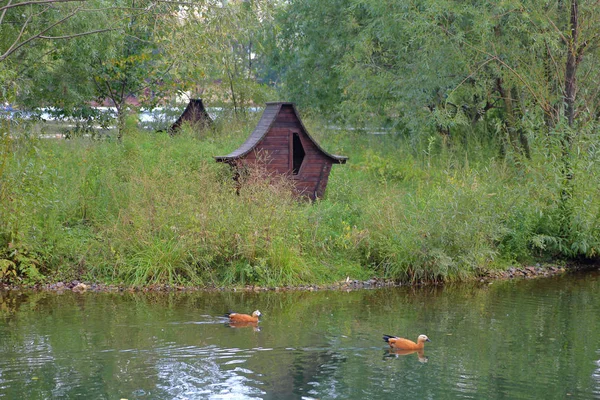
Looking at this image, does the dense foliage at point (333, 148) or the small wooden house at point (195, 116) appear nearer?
the dense foliage at point (333, 148)

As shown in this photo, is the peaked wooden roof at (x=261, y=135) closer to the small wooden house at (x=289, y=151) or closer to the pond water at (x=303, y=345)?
the small wooden house at (x=289, y=151)

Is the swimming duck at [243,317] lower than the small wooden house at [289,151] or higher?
lower

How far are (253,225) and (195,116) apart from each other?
10.6 m

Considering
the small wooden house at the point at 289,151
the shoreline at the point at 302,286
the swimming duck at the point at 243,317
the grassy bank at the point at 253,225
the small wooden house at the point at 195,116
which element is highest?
the small wooden house at the point at 195,116

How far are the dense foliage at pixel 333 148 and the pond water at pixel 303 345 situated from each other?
0.95 m

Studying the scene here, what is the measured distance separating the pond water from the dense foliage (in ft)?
3.12

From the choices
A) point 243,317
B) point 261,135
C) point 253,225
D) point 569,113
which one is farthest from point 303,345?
point 569,113

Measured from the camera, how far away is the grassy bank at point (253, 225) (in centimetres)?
1304

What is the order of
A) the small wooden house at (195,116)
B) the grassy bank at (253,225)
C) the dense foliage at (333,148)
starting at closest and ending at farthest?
the grassy bank at (253,225), the dense foliage at (333,148), the small wooden house at (195,116)

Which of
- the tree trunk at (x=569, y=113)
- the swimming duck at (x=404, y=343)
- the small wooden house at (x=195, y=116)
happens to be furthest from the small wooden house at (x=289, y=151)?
the swimming duck at (x=404, y=343)

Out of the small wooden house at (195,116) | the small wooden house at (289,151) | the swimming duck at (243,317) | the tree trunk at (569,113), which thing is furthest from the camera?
the small wooden house at (195,116)

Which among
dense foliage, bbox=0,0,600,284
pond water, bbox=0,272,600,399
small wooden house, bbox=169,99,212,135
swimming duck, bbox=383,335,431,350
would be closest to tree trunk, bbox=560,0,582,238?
dense foliage, bbox=0,0,600,284

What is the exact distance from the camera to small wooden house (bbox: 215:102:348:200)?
52.3 feet

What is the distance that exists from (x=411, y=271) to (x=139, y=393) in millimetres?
6852
